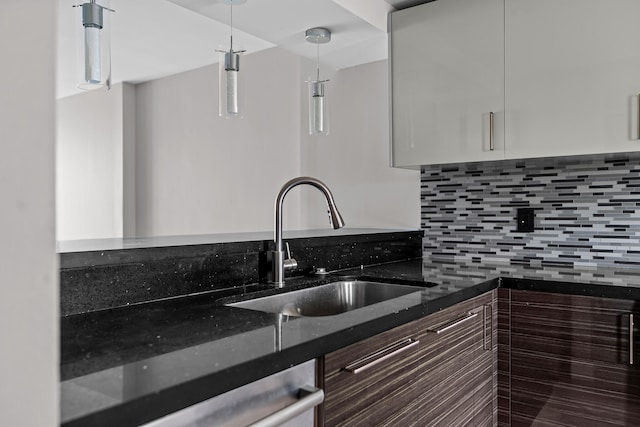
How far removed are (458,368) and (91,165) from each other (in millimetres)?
4645

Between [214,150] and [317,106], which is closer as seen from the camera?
[317,106]

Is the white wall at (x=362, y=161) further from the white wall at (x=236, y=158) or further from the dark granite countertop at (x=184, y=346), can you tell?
the dark granite countertop at (x=184, y=346)

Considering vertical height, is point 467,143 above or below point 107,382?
above

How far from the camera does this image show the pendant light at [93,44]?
1.38m

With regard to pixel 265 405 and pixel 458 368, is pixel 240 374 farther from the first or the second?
pixel 458 368

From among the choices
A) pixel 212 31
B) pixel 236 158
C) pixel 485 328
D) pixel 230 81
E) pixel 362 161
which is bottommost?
pixel 485 328

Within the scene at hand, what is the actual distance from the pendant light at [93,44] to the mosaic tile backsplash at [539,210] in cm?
162

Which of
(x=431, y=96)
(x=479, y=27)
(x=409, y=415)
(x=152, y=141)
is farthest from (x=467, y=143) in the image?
(x=152, y=141)

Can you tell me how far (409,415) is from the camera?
1283mm

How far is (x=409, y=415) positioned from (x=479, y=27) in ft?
5.42

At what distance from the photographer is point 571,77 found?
76.5 inches

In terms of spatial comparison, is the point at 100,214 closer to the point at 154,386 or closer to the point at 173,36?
the point at 173,36

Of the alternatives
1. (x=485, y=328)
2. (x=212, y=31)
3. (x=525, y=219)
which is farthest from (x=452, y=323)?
(x=212, y=31)

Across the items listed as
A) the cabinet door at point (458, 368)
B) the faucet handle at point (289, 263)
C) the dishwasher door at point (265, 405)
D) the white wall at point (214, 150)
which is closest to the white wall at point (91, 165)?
the white wall at point (214, 150)
